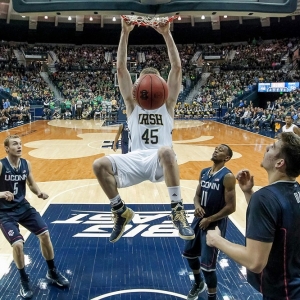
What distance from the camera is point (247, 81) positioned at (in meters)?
31.4

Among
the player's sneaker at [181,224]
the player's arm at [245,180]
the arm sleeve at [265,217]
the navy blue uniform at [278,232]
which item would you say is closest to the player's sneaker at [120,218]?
the player's sneaker at [181,224]

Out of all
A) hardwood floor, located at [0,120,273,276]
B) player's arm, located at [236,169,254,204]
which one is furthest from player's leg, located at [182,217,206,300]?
hardwood floor, located at [0,120,273,276]

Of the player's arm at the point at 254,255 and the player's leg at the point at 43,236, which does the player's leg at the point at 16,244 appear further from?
the player's arm at the point at 254,255

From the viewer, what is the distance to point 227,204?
11.8ft

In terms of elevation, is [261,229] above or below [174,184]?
above

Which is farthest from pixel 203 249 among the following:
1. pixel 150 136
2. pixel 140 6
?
pixel 140 6

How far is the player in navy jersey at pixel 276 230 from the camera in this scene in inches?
76.2

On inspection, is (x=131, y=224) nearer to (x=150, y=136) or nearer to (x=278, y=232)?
(x=150, y=136)

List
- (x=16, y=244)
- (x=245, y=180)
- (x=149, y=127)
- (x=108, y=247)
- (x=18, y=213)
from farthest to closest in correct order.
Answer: (x=108, y=247), (x=18, y=213), (x=16, y=244), (x=149, y=127), (x=245, y=180)

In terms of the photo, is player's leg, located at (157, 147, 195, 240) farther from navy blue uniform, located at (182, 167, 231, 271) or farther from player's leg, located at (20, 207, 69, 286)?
player's leg, located at (20, 207, 69, 286)

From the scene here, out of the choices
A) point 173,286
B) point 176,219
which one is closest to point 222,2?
point 176,219

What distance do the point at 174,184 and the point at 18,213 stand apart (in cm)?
198

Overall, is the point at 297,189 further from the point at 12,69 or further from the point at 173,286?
the point at 12,69

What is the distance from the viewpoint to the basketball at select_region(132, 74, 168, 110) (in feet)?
10.3
